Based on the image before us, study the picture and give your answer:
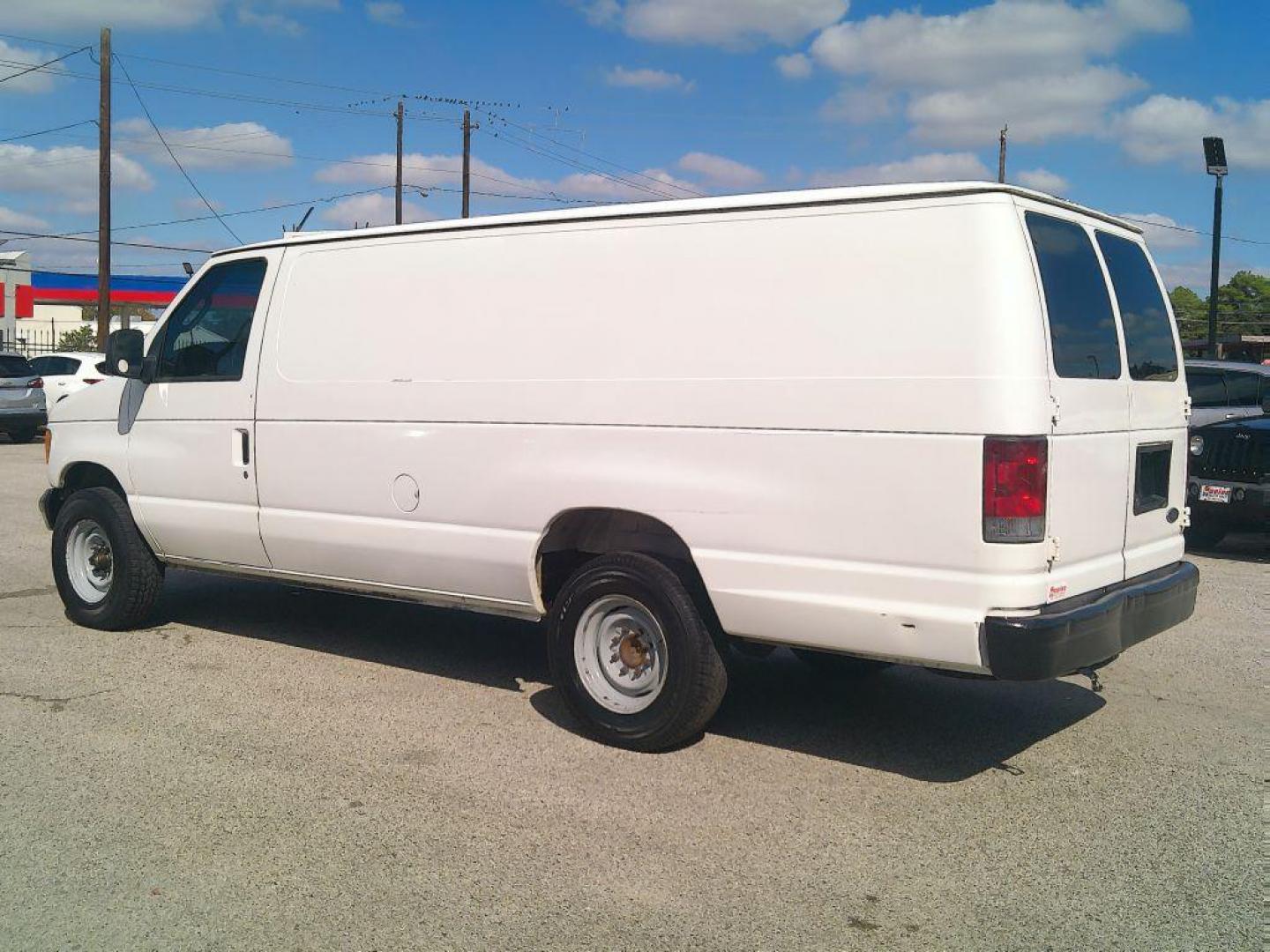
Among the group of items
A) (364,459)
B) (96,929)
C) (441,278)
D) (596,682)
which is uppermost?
(441,278)

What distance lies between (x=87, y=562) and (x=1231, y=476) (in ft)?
31.1

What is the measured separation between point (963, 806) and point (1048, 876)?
66cm

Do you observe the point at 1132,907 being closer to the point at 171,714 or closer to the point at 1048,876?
the point at 1048,876

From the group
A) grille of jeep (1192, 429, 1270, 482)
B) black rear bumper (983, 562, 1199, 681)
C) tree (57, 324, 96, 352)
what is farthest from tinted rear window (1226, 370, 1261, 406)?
tree (57, 324, 96, 352)

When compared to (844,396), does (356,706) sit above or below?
below

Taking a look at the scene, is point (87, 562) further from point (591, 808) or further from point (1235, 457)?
point (1235, 457)

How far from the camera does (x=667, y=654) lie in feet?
17.2

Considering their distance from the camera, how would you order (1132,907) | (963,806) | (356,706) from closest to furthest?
(1132,907) < (963,806) < (356,706)

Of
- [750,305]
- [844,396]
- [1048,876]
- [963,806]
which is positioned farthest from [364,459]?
[1048,876]

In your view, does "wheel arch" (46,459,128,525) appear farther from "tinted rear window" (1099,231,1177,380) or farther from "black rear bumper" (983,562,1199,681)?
"tinted rear window" (1099,231,1177,380)

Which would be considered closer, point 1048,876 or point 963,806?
point 1048,876

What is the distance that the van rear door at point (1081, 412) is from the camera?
4.57 m

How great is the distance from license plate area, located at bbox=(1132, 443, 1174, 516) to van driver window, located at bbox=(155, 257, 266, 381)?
15.6 feet

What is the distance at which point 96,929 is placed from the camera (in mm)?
3623
